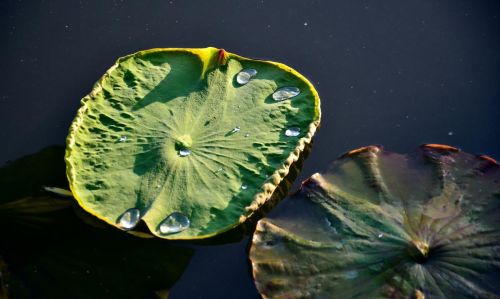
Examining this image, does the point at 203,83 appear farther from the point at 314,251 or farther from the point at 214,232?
the point at 314,251

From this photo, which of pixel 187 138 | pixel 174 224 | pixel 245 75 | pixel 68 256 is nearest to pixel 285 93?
pixel 245 75

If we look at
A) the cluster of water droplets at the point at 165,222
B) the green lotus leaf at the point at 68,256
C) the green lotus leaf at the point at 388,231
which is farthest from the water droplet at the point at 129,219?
the green lotus leaf at the point at 388,231

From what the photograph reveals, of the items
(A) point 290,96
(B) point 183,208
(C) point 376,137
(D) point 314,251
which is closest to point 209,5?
(A) point 290,96

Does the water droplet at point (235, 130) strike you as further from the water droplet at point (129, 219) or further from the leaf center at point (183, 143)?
the water droplet at point (129, 219)

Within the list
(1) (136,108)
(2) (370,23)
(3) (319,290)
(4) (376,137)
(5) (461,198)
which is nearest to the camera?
(3) (319,290)

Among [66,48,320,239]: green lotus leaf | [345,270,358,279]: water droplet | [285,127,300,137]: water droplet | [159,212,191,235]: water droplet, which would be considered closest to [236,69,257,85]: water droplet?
[66,48,320,239]: green lotus leaf

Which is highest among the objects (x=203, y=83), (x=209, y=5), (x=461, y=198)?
(x=209, y=5)

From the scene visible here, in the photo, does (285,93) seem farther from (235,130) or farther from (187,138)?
(187,138)
